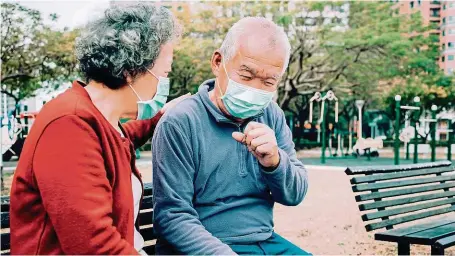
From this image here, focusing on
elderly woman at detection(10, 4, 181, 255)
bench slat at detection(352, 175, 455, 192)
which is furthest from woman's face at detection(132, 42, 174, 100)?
bench slat at detection(352, 175, 455, 192)

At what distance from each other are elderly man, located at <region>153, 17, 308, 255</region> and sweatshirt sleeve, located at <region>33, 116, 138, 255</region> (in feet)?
1.70

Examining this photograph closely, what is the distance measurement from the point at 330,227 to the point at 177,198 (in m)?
4.76

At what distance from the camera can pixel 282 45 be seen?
240cm

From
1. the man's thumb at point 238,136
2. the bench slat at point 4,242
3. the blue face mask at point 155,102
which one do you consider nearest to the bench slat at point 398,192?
the man's thumb at point 238,136

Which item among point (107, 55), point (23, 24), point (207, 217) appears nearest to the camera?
point (107, 55)

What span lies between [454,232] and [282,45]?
2073 millimetres

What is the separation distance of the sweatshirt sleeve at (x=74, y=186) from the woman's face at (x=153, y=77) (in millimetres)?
329

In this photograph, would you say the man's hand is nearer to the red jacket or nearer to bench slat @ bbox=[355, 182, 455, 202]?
the red jacket

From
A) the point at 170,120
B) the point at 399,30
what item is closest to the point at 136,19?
the point at 170,120

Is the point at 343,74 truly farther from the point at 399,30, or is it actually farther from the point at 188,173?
the point at 188,173

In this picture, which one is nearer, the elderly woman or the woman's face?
the elderly woman

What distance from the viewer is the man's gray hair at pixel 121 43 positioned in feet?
6.24

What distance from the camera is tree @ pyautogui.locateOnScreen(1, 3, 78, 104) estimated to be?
1869 centimetres

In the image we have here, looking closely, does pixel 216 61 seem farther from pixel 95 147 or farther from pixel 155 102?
pixel 95 147
